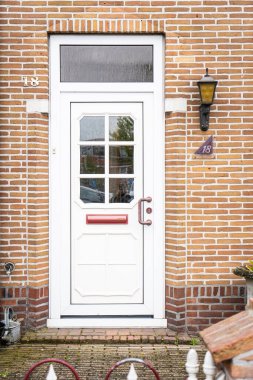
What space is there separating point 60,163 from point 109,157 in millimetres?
562

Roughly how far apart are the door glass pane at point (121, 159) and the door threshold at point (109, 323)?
1683mm

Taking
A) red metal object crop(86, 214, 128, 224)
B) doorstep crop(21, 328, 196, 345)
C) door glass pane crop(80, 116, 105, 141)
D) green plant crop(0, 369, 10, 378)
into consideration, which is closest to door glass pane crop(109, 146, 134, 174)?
door glass pane crop(80, 116, 105, 141)

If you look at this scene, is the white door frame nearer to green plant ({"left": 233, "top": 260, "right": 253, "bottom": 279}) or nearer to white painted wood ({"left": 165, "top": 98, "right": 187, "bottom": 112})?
white painted wood ({"left": 165, "top": 98, "right": 187, "bottom": 112})

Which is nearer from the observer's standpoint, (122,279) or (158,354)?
(158,354)

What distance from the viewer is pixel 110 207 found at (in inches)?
240

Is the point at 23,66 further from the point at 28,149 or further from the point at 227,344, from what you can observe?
the point at 227,344

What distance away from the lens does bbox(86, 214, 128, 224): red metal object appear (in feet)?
19.9

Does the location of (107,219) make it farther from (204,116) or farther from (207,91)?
(207,91)

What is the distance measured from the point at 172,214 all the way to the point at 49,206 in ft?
4.57

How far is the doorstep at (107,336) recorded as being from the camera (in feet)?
18.4

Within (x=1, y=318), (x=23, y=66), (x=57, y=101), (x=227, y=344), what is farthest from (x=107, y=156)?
(x=227, y=344)

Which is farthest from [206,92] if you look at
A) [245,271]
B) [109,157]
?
[245,271]

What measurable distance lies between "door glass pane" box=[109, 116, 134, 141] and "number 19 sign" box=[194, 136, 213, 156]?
2.58 ft

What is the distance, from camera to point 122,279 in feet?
20.1
